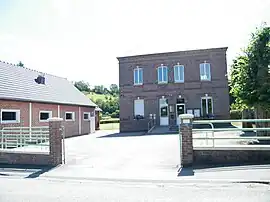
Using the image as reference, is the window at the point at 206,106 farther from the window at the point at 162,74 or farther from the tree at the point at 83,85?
the tree at the point at 83,85

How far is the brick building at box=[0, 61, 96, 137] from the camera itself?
1861cm

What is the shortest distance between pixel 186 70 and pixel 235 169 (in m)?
20.5

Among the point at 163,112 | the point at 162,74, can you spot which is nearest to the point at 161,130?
the point at 163,112

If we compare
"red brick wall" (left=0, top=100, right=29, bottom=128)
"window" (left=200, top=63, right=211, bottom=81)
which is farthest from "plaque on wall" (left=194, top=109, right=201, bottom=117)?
"red brick wall" (left=0, top=100, right=29, bottom=128)

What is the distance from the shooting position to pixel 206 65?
28.0 meters

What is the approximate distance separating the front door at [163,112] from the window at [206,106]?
3614 mm

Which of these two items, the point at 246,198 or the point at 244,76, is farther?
the point at 244,76

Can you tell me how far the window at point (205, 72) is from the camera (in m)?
27.9

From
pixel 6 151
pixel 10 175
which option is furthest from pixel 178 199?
pixel 6 151

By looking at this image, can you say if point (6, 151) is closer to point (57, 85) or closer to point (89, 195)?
point (89, 195)

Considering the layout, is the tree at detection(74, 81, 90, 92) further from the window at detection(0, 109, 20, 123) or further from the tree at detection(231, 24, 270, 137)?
the tree at detection(231, 24, 270, 137)

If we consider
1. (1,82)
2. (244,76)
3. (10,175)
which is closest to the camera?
(10,175)

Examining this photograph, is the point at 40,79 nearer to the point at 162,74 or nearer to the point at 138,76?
the point at 138,76

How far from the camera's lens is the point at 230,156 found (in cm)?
953
